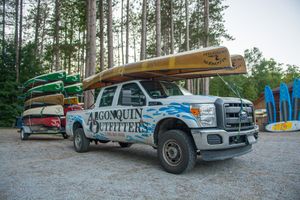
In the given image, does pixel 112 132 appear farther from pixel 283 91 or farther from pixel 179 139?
pixel 283 91

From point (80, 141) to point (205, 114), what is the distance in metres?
4.64

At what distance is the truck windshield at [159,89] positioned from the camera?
5418mm

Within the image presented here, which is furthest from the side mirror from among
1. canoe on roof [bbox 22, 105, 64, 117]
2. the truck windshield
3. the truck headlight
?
canoe on roof [bbox 22, 105, 64, 117]

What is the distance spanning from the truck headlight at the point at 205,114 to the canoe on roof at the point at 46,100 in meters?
7.77

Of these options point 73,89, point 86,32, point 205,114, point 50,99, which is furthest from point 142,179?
point 86,32

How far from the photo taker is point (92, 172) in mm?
4676

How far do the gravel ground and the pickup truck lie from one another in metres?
0.47

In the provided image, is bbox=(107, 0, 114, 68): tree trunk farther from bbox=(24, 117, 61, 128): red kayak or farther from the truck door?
the truck door

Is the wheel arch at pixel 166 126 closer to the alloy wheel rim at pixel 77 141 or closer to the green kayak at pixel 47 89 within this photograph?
the alloy wheel rim at pixel 77 141

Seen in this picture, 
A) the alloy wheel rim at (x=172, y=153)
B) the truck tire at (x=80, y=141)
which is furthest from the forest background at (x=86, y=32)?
the alloy wheel rim at (x=172, y=153)

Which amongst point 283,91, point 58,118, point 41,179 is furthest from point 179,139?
point 283,91

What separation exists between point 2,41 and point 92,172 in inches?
814

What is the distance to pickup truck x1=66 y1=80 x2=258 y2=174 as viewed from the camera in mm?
4168

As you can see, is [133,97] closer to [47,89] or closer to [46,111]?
[46,111]
